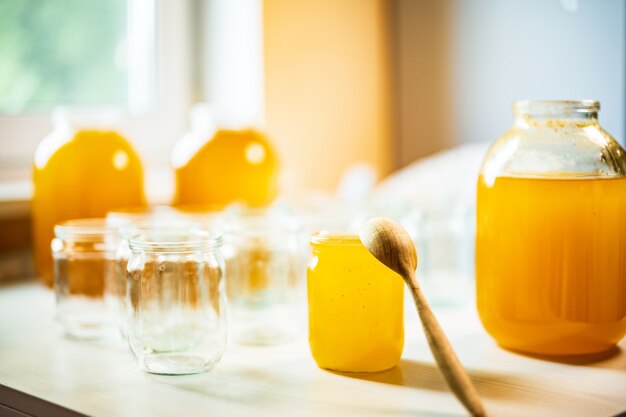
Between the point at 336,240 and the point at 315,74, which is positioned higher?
the point at 315,74

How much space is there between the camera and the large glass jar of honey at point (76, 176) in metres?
1.22

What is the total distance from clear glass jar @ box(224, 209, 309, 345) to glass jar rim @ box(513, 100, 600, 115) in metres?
0.32

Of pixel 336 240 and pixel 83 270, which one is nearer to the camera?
pixel 336 240

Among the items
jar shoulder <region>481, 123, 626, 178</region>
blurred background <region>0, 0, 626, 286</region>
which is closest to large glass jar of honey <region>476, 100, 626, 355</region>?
jar shoulder <region>481, 123, 626, 178</region>

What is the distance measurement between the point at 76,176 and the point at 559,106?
76cm

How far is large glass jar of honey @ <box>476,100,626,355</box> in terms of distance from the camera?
2.54 ft

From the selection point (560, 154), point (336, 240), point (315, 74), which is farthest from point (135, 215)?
point (315, 74)

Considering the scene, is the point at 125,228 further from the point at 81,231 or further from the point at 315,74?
the point at 315,74

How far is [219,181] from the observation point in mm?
1350

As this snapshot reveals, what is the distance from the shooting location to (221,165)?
135cm

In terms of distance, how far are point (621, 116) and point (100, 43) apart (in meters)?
1.29

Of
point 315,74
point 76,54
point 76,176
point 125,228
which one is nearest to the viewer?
point 125,228

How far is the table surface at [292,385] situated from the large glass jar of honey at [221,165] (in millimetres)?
497

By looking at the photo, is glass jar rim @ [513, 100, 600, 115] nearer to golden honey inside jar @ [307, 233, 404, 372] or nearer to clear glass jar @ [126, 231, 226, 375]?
golden honey inside jar @ [307, 233, 404, 372]
